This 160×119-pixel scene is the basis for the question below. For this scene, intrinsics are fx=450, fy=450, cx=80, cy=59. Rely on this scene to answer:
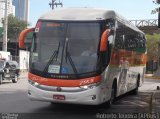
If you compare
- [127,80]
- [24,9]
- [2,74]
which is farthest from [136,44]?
[24,9]

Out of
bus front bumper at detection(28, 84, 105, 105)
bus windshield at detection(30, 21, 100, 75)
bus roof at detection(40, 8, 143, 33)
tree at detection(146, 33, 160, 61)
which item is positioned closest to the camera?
bus front bumper at detection(28, 84, 105, 105)

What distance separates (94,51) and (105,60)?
0.48 m

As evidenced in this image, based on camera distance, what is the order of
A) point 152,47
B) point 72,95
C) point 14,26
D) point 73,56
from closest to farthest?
point 72,95
point 73,56
point 152,47
point 14,26

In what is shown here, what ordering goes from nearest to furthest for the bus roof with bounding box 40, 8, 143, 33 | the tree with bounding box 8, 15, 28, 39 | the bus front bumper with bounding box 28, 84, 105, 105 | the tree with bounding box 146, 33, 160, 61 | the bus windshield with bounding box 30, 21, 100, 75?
the bus front bumper with bounding box 28, 84, 105, 105 → the bus windshield with bounding box 30, 21, 100, 75 → the bus roof with bounding box 40, 8, 143, 33 → the tree with bounding box 146, 33, 160, 61 → the tree with bounding box 8, 15, 28, 39

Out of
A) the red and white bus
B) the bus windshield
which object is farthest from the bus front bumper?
the bus windshield

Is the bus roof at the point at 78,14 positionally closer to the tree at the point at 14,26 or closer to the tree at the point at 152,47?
the tree at the point at 152,47

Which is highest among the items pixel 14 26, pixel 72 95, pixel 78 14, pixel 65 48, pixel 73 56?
pixel 78 14

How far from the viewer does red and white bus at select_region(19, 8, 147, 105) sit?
13.3 metres

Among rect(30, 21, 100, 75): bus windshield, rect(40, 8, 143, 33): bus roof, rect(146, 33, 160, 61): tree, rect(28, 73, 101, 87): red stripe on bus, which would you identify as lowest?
rect(146, 33, 160, 61): tree

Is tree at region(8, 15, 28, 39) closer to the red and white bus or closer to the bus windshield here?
the red and white bus

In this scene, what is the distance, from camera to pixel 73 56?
44.7 ft

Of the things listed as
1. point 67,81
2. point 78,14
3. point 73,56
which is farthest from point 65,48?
point 78,14

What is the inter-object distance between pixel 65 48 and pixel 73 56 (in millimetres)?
372

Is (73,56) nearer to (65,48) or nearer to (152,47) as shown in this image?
(65,48)
